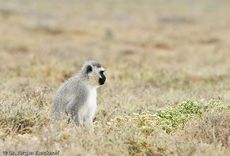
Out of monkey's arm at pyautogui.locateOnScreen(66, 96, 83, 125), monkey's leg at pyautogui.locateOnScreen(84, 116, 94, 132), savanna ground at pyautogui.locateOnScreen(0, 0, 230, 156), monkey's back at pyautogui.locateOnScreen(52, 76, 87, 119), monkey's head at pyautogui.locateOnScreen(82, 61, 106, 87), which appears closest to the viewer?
savanna ground at pyautogui.locateOnScreen(0, 0, 230, 156)

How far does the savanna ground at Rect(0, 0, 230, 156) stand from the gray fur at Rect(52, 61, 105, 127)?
0.77 ft

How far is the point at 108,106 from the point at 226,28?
2572 cm

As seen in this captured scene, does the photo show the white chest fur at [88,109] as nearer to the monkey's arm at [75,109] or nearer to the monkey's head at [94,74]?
the monkey's arm at [75,109]

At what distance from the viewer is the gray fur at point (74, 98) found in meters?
7.98

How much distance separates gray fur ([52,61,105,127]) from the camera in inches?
314

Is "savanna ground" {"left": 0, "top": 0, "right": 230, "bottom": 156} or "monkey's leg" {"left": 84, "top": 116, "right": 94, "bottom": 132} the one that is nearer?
"savanna ground" {"left": 0, "top": 0, "right": 230, "bottom": 156}

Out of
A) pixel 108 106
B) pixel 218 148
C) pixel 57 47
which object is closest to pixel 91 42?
pixel 57 47

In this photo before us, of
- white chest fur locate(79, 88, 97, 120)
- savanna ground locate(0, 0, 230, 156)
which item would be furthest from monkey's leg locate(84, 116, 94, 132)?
savanna ground locate(0, 0, 230, 156)

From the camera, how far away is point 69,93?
27.1ft

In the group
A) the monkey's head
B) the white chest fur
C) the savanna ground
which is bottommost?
the savanna ground

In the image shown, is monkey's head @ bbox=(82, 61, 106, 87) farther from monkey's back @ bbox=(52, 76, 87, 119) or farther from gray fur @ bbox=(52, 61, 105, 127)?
monkey's back @ bbox=(52, 76, 87, 119)

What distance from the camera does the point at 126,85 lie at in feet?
47.6

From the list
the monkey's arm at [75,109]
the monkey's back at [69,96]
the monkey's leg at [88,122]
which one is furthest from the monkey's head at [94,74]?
the monkey's leg at [88,122]

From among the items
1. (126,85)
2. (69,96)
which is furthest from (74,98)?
(126,85)
